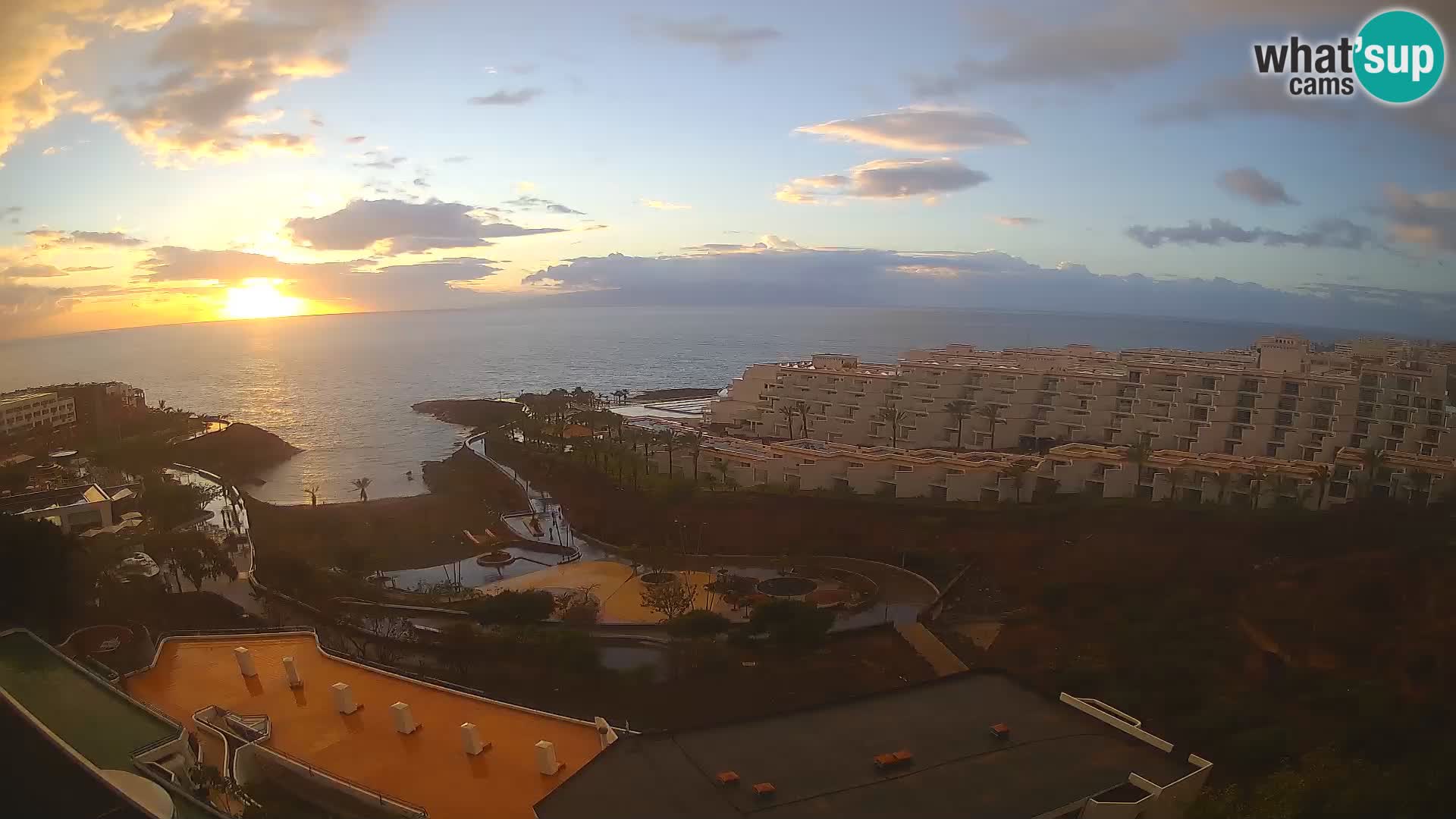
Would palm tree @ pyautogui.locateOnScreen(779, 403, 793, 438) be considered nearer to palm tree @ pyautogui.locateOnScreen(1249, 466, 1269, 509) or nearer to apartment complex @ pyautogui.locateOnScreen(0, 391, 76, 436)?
palm tree @ pyautogui.locateOnScreen(1249, 466, 1269, 509)

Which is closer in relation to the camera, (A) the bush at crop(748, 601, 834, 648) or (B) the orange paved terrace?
(B) the orange paved terrace

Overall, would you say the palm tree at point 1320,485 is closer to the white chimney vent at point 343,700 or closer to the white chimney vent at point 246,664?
the white chimney vent at point 343,700

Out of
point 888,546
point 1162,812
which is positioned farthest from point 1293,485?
point 1162,812

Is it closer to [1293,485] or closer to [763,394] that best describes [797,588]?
[1293,485]

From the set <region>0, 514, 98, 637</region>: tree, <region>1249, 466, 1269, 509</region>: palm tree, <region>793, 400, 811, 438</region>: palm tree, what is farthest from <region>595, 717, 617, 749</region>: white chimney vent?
<region>793, 400, 811, 438</region>: palm tree

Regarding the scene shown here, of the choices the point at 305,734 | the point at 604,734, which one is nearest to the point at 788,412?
the point at 604,734

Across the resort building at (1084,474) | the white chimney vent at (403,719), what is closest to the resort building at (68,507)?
the white chimney vent at (403,719)
